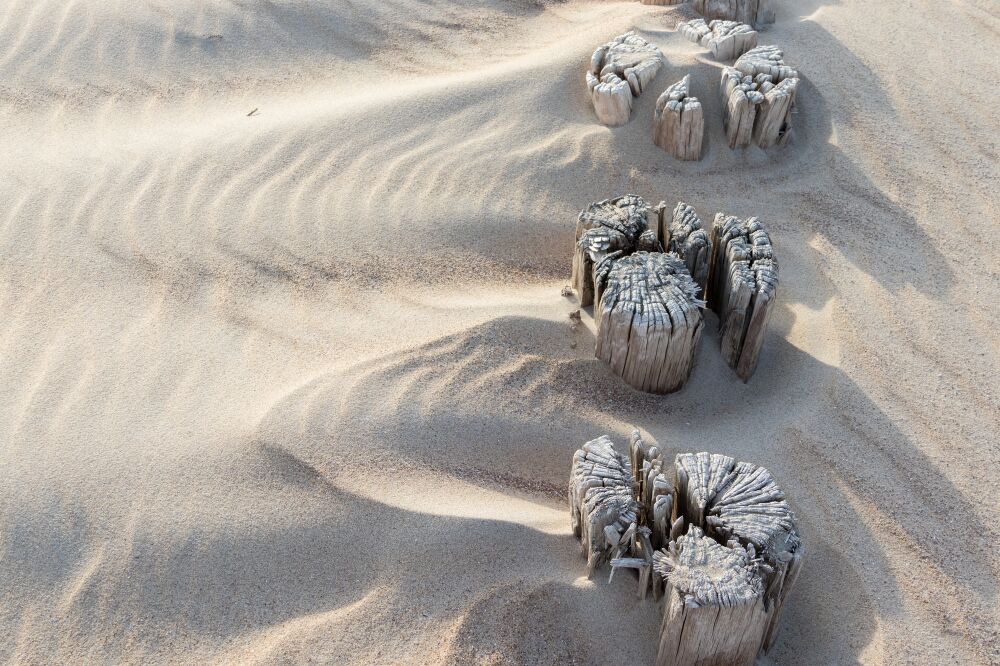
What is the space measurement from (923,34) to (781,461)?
3595mm

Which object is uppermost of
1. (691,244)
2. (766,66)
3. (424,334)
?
(766,66)

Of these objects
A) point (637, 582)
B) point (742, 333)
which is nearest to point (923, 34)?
point (742, 333)

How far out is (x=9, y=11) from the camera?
587 cm

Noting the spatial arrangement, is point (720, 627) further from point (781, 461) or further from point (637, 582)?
point (781, 461)

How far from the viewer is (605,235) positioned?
11.7 feet

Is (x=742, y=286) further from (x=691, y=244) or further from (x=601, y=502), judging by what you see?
(x=601, y=502)

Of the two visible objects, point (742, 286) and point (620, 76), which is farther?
point (620, 76)

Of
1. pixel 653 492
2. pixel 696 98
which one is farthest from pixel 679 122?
pixel 653 492

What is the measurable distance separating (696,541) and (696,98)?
287 centimetres

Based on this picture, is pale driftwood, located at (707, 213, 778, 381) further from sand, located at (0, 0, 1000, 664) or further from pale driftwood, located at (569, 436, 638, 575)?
pale driftwood, located at (569, 436, 638, 575)

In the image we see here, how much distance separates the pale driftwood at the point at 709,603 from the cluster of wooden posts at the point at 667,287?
0.95 metres

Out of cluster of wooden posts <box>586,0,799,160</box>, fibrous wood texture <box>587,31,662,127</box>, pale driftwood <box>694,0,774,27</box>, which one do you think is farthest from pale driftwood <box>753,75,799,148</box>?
pale driftwood <box>694,0,774,27</box>

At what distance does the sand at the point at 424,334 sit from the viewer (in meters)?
2.90

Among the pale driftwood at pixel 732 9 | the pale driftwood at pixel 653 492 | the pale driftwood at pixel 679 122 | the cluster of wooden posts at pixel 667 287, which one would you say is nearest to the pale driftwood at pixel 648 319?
the cluster of wooden posts at pixel 667 287
